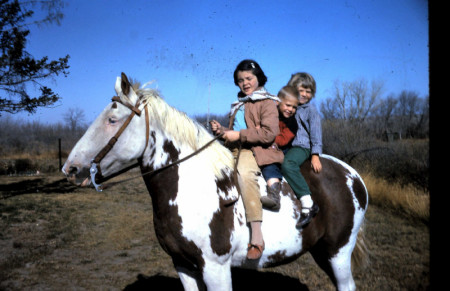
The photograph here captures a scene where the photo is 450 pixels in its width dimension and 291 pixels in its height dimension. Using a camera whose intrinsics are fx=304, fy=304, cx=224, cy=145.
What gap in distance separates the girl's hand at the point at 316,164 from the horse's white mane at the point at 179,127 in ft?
3.01

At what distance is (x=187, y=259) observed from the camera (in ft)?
8.85

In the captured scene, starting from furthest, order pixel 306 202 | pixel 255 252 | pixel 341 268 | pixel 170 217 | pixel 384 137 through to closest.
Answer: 1. pixel 384 137
2. pixel 341 268
3. pixel 306 202
4. pixel 255 252
5. pixel 170 217

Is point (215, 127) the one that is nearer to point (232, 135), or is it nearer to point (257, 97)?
point (232, 135)

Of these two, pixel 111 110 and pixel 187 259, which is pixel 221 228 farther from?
pixel 111 110

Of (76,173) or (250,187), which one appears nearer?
(76,173)

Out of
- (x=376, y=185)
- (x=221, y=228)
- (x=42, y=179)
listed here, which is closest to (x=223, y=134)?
(x=221, y=228)

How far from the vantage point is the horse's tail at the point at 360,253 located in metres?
3.79

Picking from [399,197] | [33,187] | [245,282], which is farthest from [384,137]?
[33,187]

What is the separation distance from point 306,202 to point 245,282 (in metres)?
3.12

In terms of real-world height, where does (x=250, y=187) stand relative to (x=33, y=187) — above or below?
above

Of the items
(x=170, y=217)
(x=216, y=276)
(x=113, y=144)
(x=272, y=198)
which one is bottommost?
(x=216, y=276)

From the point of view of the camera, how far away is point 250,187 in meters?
2.80

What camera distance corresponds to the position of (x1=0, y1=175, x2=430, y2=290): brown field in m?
5.38

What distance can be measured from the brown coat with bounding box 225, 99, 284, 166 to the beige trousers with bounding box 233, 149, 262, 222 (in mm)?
86
